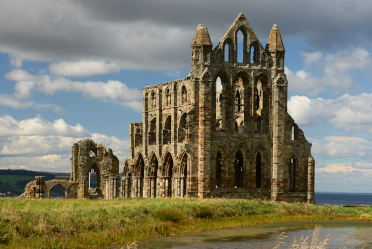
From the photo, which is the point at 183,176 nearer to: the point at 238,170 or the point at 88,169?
the point at 238,170

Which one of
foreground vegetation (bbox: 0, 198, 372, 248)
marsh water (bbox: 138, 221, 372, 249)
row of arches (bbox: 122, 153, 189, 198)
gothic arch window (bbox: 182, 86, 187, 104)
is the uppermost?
gothic arch window (bbox: 182, 86, 187, 104)

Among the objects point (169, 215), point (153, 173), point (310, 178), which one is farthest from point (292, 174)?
point (169, 215)

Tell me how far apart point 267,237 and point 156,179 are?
97.4 ft

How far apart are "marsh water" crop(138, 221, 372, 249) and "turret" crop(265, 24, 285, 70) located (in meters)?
19.7

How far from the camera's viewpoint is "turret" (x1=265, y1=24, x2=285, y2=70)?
50.8 meters

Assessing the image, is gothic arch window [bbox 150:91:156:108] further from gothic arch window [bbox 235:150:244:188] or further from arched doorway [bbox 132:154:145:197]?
gothic arch window [bbox 235:150:244:188]

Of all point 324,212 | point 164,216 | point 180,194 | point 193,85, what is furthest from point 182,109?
point 164,216

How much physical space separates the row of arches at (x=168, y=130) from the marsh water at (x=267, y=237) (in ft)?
56.0

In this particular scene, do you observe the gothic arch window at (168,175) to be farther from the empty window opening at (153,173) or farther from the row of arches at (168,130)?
the empty window opening at (153,173)

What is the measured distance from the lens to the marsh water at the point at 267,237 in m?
25.0

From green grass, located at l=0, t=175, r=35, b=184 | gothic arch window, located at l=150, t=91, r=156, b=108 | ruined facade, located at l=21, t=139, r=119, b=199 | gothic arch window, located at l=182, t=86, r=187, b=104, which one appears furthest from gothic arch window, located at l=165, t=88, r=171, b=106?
green grass, located at l=0, t=175, r=35, b=184

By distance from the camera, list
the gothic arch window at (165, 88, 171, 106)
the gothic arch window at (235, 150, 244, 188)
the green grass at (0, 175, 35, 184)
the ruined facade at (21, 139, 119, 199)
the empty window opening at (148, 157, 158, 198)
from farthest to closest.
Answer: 1. the green grass at (0, 175, 35, 184)
2. the ruined facade at (21, 139, 119, 199)
3. the empty window opening at (148, 157, 158, 198)
4. the gothic arch window at (165, 88, 171, 106)
5. the gothic arch window at (235, 150, 244, 188)

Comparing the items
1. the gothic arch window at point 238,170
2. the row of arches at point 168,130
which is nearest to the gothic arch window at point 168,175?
the row of arches at point 168,130

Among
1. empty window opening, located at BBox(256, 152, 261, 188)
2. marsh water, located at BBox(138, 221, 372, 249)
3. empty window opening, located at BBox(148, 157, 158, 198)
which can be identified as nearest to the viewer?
marsh water, located at BBox(138, 221, 372, 249)
